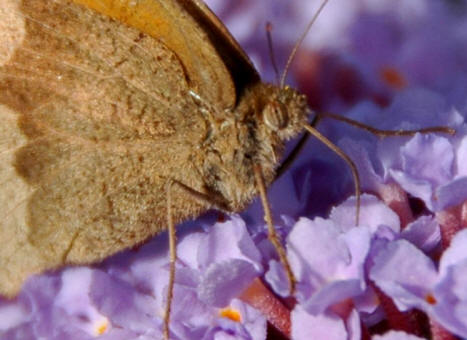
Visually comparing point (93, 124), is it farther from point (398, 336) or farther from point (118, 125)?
point (398, 336)

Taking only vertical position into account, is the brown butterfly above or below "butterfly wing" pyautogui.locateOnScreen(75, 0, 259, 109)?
below

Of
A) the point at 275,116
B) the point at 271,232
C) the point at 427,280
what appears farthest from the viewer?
the point at 275,116

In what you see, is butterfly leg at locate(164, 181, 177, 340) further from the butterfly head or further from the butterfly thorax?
the butterfly head

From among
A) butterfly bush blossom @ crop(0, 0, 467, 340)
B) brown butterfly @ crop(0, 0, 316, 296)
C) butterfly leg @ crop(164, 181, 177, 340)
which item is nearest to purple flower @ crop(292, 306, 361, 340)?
butterfly bush blossom @ crop(0, 0, 467, 340)

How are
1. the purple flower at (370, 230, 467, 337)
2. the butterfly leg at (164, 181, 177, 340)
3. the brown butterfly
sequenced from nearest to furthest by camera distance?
the purple flower at (370, 230, 467, 337) < the butterfly leg at (164, 181, 177, 340) < the brown butterfly

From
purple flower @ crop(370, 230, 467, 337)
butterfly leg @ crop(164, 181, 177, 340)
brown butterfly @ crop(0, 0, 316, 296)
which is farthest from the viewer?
brown butterfly @ crop(0, 0, 316, 296)

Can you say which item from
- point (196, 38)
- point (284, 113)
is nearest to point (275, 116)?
point (284, 113)

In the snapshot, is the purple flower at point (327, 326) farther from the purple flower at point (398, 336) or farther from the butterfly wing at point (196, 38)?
the butterfly wing at point (196, 38)

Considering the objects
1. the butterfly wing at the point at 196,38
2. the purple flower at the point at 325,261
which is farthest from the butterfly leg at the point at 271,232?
the butterfly wing at the point at 196,38
